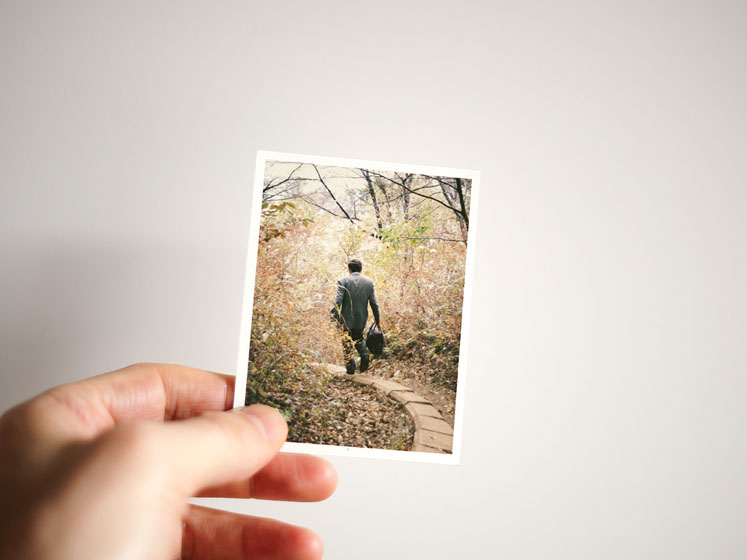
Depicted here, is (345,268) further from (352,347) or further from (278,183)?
(278,183)

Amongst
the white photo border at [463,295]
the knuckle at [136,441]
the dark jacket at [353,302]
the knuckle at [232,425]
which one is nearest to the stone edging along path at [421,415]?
the white photo border at [463,295]

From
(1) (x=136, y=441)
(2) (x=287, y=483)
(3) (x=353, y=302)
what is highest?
(3) (x=353, y=302)

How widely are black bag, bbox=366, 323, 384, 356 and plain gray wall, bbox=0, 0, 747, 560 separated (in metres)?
0.47

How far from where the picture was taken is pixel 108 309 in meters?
1.58

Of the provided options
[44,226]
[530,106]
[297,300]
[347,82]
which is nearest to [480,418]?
[297,300]

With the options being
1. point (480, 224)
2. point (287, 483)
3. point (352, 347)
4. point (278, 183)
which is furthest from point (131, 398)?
point (480, 224)

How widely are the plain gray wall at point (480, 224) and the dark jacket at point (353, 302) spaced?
→ 0.50 m

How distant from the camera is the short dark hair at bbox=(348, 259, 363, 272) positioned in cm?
132

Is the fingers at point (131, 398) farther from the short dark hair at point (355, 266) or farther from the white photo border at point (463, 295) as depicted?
the short dark hair at point (355, 266)

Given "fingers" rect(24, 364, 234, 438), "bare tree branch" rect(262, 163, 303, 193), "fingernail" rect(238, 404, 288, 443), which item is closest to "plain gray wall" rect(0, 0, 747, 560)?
"bare tree branch" rect(262, 163, 303, 193)

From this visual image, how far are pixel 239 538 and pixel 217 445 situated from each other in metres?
0.57

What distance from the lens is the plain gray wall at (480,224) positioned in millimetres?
1594

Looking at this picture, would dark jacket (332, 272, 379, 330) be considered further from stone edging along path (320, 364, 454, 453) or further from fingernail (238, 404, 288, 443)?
fingernail (238, 404, 288, 443)

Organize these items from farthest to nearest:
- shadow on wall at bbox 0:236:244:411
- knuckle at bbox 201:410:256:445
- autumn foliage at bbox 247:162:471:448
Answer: shadow on wall at bbox 0:236:244:411, autumn foliage at bbox 247:162:471:448, knuckle at bbox 201:410:256:445
